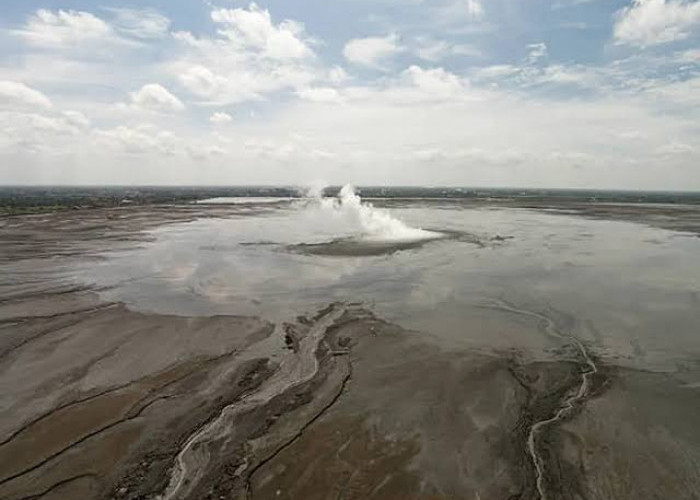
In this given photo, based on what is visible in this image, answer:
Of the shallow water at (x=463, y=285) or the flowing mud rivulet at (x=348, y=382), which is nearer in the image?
the flowing mud rivulet at (x=348, y=382)

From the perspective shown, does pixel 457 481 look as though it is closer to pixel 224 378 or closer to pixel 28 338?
pixel 224 378

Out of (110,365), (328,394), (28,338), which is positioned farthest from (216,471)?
(28,338)

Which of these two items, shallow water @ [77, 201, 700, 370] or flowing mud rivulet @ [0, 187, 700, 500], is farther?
shallow water @ [77, 201, 700, 370]

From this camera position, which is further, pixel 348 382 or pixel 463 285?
pixel 463 285
